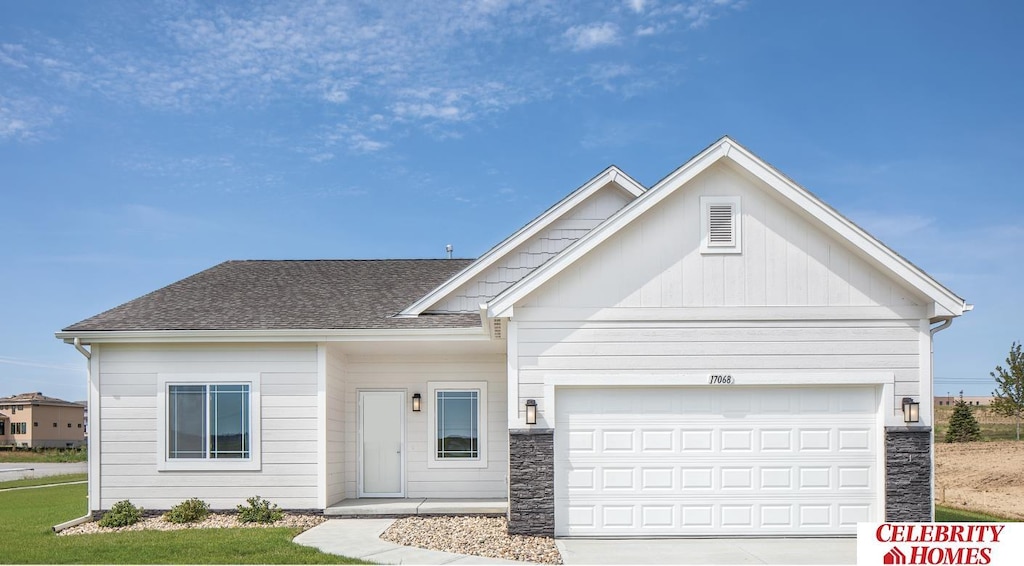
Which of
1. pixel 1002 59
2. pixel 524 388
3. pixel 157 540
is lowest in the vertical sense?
pixel 157 540

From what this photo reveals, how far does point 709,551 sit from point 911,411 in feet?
11.1

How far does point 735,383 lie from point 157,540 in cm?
802

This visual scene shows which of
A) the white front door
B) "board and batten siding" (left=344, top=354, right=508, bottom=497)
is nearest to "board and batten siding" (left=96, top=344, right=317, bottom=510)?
"board and batten siding" (left=344, top=354, right=508, bottom=497)

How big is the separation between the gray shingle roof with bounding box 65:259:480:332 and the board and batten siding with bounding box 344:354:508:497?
1.22m

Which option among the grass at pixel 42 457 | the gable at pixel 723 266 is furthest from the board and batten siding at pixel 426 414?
the grass at pixel 42 457

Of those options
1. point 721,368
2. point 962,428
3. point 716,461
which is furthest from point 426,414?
point 962,428

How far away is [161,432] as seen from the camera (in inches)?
538

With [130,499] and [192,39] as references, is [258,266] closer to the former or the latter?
[192,39]

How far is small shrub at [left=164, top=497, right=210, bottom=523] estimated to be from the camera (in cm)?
1296

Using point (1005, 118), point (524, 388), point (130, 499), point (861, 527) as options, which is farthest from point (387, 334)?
point (1005, 118)

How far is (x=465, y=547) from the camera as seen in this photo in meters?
10.5

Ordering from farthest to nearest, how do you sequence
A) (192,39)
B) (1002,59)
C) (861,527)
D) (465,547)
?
(1002,59) → (192,39) → (465,547) → (861,527)

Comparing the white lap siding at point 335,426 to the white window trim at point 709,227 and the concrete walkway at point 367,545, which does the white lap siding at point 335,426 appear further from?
the white window trim at point 709,227

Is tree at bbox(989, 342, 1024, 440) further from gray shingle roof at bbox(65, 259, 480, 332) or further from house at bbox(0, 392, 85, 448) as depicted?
house at bbox(0, 392, 85, 448)
